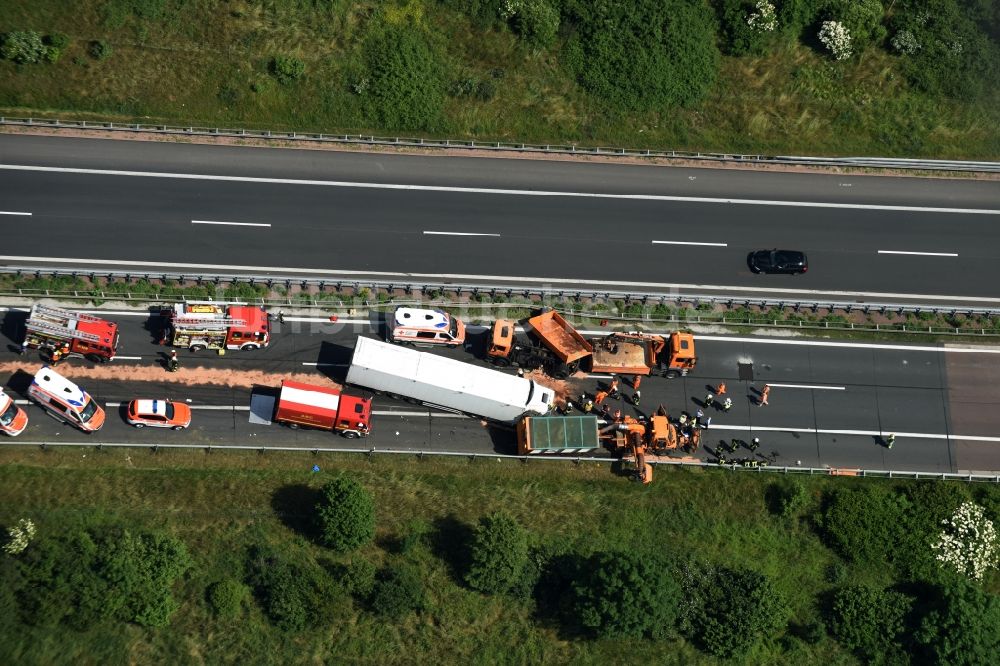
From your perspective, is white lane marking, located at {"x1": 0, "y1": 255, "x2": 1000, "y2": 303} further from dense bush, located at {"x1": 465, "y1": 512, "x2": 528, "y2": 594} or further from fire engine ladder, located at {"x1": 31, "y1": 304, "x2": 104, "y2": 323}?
dense bush, located at {"x1": 465, "y1": 512, "x2": 528, "y2": 594}

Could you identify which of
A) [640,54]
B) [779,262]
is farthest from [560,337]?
[640,54]

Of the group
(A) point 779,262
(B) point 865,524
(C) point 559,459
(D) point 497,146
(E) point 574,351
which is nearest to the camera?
(B) point 865,524

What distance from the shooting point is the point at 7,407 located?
192ft

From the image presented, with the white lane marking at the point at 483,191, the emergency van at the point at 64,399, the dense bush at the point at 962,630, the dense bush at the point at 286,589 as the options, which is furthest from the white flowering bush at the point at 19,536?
the dense bush at the point at 962,630

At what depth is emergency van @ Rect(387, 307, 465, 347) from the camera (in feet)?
208

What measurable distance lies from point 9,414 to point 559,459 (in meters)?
34.7

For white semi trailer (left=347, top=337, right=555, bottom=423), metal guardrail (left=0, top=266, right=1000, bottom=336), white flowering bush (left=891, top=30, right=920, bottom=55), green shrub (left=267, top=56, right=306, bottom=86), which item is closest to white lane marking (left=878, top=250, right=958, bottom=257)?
metal guardrail (left=0, top=266, right=1000, bottom=336)

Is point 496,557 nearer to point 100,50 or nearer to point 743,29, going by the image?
point 743,29

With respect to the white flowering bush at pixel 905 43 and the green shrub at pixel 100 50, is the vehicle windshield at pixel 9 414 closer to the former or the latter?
the green shrub at pixel 100 50

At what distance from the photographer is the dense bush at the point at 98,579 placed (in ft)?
178

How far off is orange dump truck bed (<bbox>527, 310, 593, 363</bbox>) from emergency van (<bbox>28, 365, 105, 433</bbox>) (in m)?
28.8

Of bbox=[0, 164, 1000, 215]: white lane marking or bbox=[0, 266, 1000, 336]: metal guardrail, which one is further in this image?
bbox=[0, 164, 1000, 215]: white lane marking

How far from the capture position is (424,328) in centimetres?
6325

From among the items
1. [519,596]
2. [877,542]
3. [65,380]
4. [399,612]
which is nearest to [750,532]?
[877,542]
